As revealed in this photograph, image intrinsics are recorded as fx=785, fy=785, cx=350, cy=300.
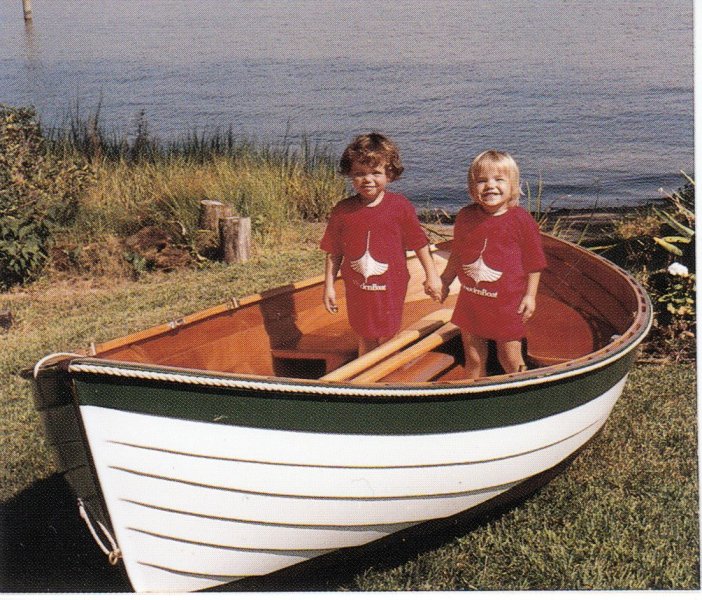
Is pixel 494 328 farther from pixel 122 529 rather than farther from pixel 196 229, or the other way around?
pixel 196 229

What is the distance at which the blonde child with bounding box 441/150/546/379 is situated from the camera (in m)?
3.24

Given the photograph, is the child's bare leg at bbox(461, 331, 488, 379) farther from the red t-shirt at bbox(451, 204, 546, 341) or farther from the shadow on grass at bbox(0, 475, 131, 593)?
the shadow on grass at bbox(0, 475, 131, 593)

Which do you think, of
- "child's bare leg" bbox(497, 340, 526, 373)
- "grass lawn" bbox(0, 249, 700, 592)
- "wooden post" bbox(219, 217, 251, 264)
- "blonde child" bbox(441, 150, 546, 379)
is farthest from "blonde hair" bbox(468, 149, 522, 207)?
"wooden post" bbox(219, 217, 251, 264)

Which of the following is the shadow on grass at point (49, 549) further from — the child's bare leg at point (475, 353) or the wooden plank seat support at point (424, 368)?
the child's bare leg at point (475, 353)

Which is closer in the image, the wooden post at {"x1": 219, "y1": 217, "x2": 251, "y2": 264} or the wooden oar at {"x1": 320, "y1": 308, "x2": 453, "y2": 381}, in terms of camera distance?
the wooden oar at {"x1": 320, "y1": 308, "x2": 453, "y2": 381}

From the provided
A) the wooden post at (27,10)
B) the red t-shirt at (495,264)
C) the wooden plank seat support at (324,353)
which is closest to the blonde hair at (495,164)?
the red t-shirt at (495,264)

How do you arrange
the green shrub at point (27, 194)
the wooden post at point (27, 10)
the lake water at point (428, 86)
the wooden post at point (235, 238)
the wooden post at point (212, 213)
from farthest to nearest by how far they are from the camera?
the wooden post at point (27, 10) → the lake water at point (428, 86) → the wooden post at point (212, 213) → the wooden post at point (235, 238) → the green shrub at point (27, 194)

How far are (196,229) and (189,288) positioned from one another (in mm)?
1194

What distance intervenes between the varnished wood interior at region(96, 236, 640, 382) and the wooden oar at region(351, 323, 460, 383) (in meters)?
0.10

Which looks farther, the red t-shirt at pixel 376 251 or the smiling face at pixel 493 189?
the red t-shirt at pixel 376 251

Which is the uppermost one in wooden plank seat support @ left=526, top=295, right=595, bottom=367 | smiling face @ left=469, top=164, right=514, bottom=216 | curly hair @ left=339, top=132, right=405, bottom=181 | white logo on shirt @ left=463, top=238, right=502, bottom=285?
curly hair @ left=339, top=132, right=405, bottom=181

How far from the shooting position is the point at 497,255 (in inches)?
130

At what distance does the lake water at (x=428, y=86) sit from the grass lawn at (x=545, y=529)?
2.47 metres

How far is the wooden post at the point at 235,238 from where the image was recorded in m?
7.40
